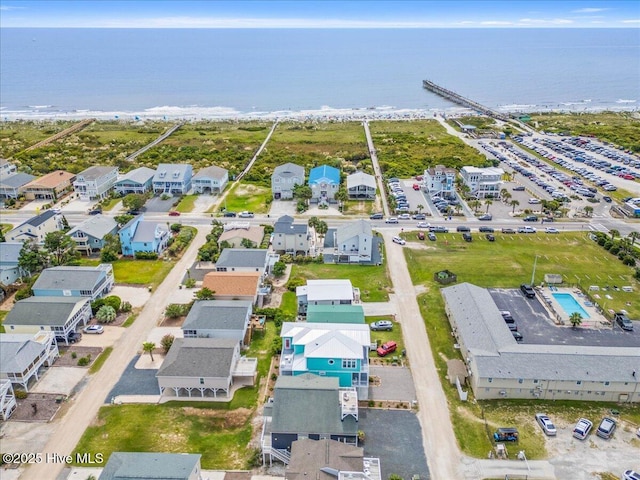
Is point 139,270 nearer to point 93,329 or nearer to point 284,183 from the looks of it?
point 93,329

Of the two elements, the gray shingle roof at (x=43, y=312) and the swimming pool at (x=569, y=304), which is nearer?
the gray shingle roof at (x=43, y=312)

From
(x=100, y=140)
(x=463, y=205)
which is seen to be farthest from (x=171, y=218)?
(x=100, y=140)

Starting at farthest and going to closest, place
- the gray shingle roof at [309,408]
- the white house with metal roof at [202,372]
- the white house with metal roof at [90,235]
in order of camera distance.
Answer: the white house with metal roof at [90,235]
the white house with metal roof at [202,372]
the gray shingle roof at [309,408]

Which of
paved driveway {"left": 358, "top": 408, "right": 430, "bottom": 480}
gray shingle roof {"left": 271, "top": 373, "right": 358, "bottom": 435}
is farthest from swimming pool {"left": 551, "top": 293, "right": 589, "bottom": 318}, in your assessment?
gray shingle roof {"left": 271, "top": 373, "right": 358, "bottom": 435}

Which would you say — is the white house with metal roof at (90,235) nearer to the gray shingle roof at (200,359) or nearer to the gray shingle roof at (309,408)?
the gray shingle roof at (200,359)

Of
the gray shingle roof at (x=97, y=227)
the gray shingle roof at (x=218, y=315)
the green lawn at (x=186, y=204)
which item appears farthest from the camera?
the green lawn at (x=186, y=204)

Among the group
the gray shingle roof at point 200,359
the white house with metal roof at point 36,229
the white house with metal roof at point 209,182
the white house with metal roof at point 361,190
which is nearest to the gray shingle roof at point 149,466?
the gray shingle roof at point 200,359
